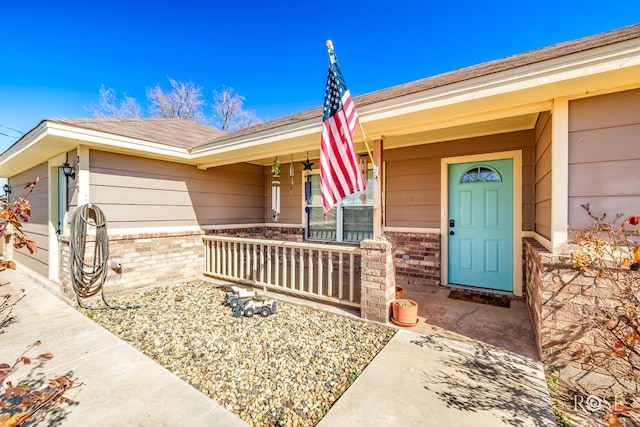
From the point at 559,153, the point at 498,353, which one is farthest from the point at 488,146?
the point at 498,353

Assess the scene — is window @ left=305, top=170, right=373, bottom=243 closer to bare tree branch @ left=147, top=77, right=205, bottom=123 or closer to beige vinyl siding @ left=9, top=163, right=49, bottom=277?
beige vinyl siding @ left=9, top=163, right=49, bottom=277

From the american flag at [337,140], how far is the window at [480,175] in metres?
2.56

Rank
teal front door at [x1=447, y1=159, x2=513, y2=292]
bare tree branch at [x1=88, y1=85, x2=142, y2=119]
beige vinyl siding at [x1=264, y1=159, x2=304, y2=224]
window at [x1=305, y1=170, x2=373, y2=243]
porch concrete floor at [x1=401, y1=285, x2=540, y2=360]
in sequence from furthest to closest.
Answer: bare tree branch at [x1=88, y1=85, x2=142, y2=119] < beige vinyl siding at [x1=264, y1=159, x2=304, y2=224] < window at [x1=305, y1=170, x2=373, y2=243] < teal front door at [x1=447, y1=159, x2=513, y2=292] < porch concrete floor at [x1=401, y1=285, x2=540, y2=360]

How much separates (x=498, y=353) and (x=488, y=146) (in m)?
3.15

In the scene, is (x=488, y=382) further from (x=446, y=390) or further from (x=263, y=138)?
(x=263, y=138)

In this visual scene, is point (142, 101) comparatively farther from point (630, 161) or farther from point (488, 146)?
point (630, 161)

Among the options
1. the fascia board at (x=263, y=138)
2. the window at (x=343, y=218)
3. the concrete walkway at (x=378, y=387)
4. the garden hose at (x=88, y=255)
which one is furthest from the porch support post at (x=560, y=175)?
the garden hose at (x=88, y=255)

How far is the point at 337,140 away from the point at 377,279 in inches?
69.8

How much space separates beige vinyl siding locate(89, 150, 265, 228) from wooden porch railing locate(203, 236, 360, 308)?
756 millimetres

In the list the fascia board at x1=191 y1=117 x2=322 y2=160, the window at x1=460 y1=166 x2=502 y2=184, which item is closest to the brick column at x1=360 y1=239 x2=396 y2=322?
the fascia board at x1=191 y1=117 x2=322 y2=160

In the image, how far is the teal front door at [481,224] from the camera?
168 inches

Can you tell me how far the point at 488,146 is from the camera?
171 inches

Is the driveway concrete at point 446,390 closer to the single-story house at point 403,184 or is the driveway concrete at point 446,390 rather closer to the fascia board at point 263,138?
the single-story house at point 403,184

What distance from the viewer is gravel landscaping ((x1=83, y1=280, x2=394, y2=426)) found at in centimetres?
209
